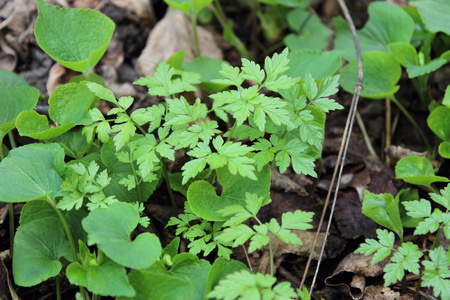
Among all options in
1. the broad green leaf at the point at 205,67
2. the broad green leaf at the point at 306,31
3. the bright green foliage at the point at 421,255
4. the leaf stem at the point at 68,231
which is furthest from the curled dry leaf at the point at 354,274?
the broad green leaf at the point at 306,31

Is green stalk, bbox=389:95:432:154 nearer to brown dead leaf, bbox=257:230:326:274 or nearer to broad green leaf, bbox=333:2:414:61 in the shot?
broad green leaf, bbox=333:2:414:61

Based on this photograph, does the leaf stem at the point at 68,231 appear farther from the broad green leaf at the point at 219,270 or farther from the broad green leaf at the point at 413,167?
the broad green leaf at the point at 413,167

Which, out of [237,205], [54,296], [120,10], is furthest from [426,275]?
[120,10]

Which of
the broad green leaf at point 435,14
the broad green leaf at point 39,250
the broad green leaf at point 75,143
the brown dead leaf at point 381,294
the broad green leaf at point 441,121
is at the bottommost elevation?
the brown dead leaf at point 381,294

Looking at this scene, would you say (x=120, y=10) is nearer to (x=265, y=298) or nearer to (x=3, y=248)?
(x=3, y=248)

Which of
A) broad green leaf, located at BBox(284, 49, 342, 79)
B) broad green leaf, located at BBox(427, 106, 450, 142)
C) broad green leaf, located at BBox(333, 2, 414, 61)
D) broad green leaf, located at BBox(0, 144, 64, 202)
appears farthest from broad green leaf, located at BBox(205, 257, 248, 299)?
broad green leaf, located at BBox(333, 2, 414, 61)

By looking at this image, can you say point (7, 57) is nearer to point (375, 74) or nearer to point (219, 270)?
point (219, 270)
